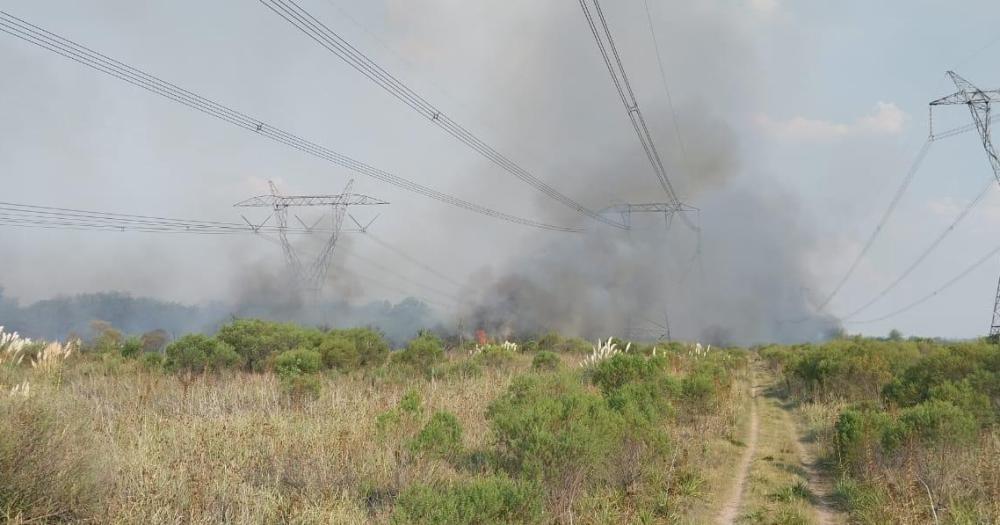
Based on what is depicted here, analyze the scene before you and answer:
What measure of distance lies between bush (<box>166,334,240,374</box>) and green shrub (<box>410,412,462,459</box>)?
14770mm

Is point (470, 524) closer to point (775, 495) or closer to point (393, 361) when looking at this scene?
point (775, 495)

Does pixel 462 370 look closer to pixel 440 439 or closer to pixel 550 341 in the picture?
pixel 440 439

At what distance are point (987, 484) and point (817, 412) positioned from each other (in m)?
9.17

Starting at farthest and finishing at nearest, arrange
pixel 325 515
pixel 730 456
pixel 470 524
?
pixel 730 456 → pixel 325 515 → pixel 470 524

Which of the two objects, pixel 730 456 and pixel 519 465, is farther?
pixel 730 456

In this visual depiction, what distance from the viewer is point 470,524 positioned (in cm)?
605

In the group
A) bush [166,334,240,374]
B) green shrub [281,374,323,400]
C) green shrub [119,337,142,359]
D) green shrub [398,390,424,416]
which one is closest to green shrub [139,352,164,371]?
bush [166,334,240,374]

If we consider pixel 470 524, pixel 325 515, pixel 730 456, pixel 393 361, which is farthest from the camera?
pixel 393 361

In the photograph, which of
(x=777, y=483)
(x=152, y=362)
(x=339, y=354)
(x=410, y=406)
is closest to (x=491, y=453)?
(x=410, y=406)

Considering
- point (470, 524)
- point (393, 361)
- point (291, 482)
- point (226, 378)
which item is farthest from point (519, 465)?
point (393, 361)

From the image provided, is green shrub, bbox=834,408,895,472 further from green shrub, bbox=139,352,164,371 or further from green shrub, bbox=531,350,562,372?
green shrub, bbox=139,352,164,371

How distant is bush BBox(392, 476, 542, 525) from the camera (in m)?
5.79

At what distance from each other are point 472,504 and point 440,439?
3365 millimetres

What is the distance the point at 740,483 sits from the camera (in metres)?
11.2
